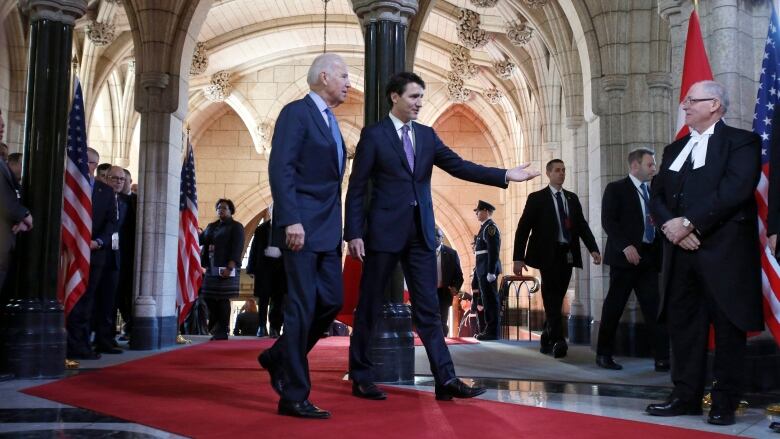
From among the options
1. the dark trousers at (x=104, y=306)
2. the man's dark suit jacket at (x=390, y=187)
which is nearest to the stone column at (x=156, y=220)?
the dark trousers at (x=104, y=306)

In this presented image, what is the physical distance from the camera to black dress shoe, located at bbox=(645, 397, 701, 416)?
11.7 feet

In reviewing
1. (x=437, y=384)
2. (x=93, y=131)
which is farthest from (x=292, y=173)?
(x=93, y=131)

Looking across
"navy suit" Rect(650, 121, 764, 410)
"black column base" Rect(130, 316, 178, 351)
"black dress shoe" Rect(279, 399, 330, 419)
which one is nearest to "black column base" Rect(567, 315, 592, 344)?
"black column base" Rect(130, 316, 178, 351)

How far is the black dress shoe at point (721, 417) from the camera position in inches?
132

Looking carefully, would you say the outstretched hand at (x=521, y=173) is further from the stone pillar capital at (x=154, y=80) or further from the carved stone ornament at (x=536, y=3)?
the carved stone ornament at (x=536, y=3)

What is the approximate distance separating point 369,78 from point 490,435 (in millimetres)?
2853

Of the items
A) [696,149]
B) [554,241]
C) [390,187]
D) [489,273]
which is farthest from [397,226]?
[489,273]

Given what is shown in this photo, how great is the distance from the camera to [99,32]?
1348cm

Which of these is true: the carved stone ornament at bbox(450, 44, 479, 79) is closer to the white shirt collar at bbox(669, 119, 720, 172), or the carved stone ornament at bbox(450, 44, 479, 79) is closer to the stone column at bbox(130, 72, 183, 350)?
the stone column at bbox(130, 72, 183, 350)

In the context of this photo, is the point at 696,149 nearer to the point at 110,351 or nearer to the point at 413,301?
the point at 413,301

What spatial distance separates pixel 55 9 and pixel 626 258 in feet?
13.8

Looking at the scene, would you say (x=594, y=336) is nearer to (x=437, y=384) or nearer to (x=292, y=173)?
(x=437, y=384)

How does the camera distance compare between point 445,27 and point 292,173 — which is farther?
point 445,27

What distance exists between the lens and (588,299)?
1009 centimetres
